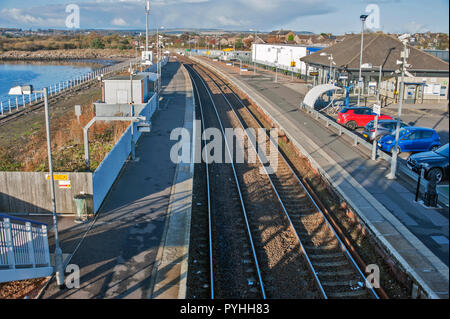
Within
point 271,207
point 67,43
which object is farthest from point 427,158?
point 67,43

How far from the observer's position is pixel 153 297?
960 centimetres

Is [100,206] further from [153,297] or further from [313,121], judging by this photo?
[313,121]

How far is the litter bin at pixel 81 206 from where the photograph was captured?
13407 mm

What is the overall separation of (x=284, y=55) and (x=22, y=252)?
211ft

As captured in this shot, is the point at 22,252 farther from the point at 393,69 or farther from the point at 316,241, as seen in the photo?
the point at 393,69

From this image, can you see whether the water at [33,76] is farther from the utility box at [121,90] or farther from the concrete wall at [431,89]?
the concrete wall at [431,89]

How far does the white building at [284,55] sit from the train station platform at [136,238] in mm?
39472

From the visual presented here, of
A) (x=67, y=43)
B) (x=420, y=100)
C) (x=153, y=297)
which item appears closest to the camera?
(x=153, y=297)

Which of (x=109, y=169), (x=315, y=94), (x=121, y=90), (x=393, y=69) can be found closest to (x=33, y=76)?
(x=121, y=90)

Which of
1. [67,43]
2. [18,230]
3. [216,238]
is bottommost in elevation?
[216,238]

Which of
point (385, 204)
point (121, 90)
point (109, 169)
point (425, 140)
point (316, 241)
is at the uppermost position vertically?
point (121, 90)

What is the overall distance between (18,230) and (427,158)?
603 inches

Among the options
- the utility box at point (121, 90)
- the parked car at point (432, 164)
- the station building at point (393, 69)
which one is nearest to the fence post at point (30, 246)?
the parked car at point (432, 164)

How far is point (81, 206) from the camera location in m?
13.5
